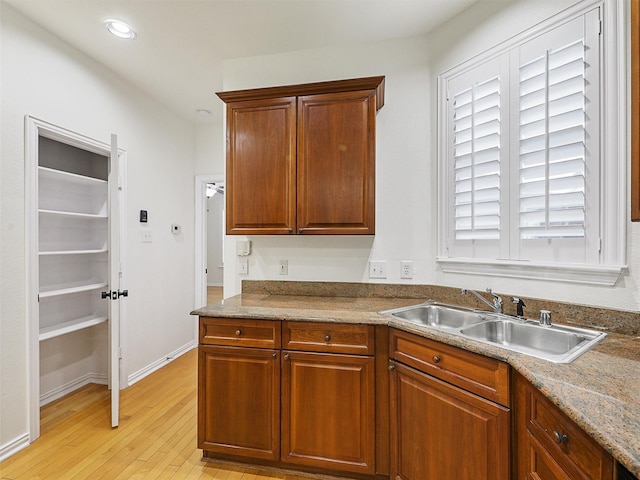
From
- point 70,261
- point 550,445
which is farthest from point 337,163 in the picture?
point 70,261

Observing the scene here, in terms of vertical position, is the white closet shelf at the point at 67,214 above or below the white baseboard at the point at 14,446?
above

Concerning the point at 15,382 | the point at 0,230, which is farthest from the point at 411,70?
the point at 15,382

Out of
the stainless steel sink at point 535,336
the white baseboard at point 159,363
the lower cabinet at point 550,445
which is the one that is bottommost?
the white baseboard at point 159,363

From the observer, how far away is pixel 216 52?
99.9 inches

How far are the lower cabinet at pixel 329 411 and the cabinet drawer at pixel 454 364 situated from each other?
0.66 ft

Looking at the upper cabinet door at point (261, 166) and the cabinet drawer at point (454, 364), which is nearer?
the cabinet drawer at point (454, 364)

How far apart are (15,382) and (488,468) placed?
2.70m

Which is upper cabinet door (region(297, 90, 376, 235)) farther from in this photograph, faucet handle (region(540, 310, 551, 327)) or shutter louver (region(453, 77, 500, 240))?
faucet handle (region(540, 310, 551, 327))

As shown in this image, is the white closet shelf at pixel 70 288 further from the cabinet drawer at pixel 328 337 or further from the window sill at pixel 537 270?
the window sill at pixel 537 270

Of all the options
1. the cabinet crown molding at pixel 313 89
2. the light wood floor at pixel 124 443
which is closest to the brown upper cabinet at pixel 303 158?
the cabinet crown molding at pixel 313 89

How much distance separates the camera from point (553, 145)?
5.47 ft

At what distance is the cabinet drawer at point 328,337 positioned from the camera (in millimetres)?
1768

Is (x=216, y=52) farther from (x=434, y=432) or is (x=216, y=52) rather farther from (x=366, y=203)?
(x=434, y=432)

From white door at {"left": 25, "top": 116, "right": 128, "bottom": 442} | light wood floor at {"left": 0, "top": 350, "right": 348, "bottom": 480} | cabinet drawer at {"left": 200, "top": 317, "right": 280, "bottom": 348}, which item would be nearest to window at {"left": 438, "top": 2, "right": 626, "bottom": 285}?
cabinet drawer at {"left": 200, "top": 317, "right": 280, "bottom": 348}
